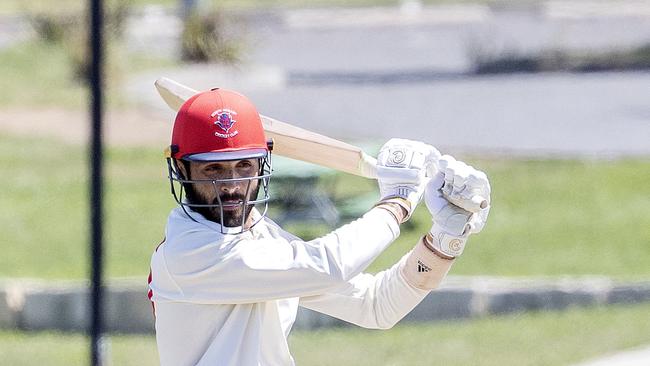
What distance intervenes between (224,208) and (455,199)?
0.62 metres

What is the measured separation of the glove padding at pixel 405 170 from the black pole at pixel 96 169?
2813 millimetres

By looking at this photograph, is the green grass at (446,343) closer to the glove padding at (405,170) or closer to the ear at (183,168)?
the glove padding at (405,170)

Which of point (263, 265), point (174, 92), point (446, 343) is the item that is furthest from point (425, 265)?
point (446, 343)

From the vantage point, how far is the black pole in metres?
6.47

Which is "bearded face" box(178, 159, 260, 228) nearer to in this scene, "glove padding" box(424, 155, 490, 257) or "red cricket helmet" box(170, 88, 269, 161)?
"red cricket helmet" box(170, 88, 269, 161)

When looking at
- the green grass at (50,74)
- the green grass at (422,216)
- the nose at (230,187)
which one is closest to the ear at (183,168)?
the nose at (230,187)

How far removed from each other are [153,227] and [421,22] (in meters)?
15.1

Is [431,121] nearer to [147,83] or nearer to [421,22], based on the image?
[147,83]

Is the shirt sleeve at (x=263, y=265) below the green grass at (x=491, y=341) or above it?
above

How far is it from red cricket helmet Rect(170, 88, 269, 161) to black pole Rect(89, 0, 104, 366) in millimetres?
2929

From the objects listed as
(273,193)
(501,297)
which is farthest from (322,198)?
(501,297)

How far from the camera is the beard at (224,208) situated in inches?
138

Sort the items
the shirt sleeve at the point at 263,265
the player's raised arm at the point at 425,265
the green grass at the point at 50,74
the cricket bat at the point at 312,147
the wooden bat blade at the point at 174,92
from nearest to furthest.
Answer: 1. the shirt sleeve at the point at 263,265
2. the player's raised arm at the point at 425,265
3. the cricket bat at the point at 312,147
4. the wooden bat blade at the point at 174,92
5. the green grass at the point at 50,74

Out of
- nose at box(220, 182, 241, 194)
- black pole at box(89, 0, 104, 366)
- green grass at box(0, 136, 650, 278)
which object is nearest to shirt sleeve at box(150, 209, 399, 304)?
nose at box(220, 182, 241, 194)
